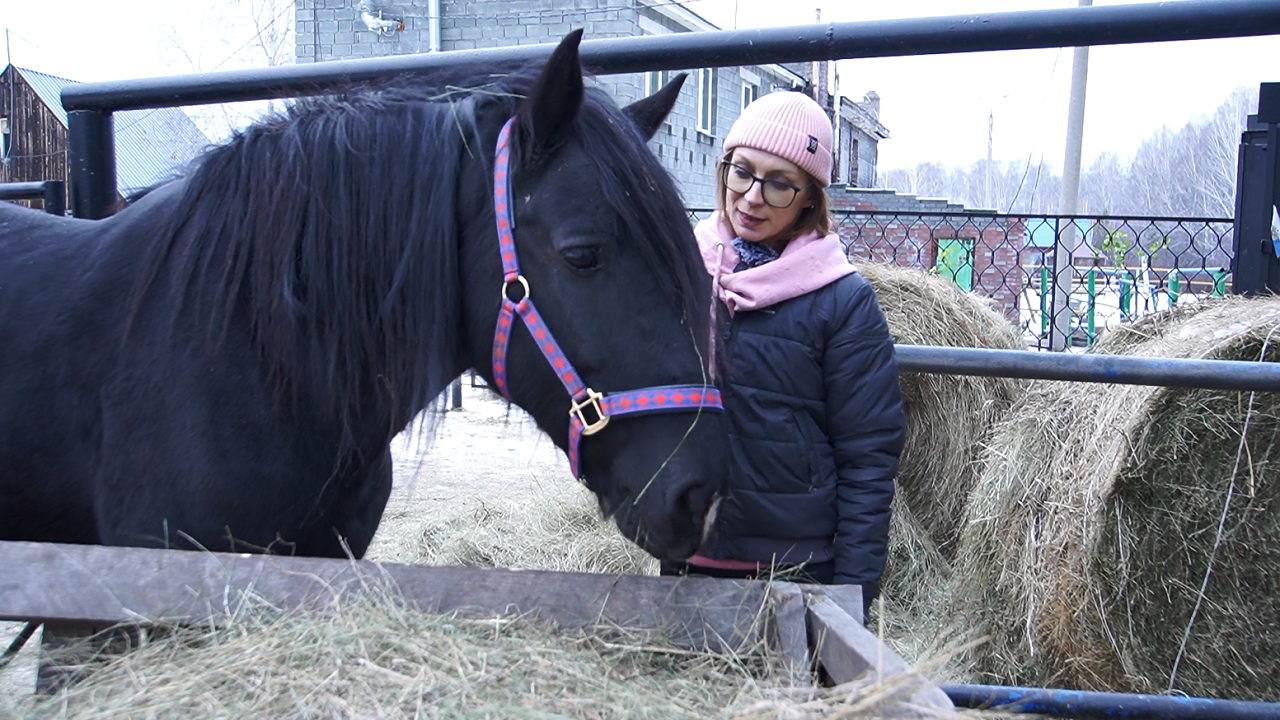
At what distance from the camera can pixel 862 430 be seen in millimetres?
1866

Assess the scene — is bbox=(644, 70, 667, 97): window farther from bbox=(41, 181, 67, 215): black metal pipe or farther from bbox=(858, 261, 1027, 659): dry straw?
→ bbox=(41, 181, 67, 215): black metal pipe

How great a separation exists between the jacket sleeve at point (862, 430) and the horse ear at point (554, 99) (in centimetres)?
72

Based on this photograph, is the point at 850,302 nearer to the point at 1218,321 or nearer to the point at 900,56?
the point at 900,56

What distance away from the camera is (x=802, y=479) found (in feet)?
6.24

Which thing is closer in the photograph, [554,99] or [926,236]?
[554,99]

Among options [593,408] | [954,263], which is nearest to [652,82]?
[954,263]

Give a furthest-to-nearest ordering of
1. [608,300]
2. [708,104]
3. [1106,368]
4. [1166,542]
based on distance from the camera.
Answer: [708,104], [1166,542], [1106,368], [608,300]

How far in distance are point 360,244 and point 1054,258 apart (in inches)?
285

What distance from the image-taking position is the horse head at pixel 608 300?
58.3 inches

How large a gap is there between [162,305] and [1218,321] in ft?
9.20

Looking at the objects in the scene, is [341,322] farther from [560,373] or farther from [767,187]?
[767,187]

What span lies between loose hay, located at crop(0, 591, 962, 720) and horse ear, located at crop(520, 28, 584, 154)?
31.5 inches

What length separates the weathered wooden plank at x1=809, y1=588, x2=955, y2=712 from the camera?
91cm

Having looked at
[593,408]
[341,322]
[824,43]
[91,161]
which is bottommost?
[593,408]
